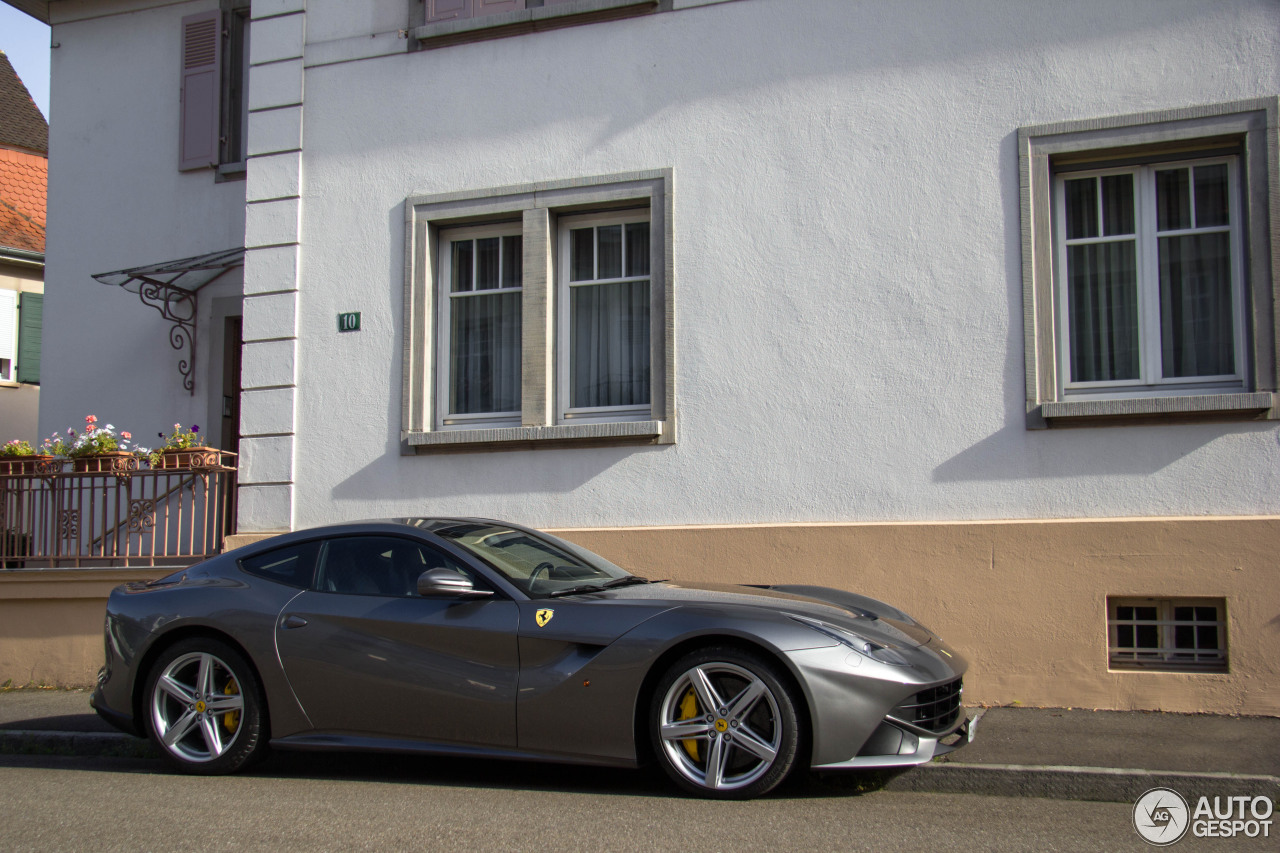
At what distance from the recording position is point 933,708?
499 cm

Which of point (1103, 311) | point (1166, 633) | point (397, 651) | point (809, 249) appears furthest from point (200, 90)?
point (1166, 633)

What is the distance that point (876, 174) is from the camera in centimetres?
820

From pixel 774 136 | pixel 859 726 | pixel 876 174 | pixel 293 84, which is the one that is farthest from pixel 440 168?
pixel 859 726

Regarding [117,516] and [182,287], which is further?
[182,287]

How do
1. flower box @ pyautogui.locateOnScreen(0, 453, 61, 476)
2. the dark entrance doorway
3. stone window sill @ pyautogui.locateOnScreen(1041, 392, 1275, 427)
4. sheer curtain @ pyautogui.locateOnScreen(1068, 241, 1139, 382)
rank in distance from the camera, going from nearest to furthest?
stone window sill @ pyautogui.locateOnScreen(1041, 392, 1275, 427)
sheer curtain @ pyautogui.locateOnScreen(1068, 241, 1139, 382)
flower box @ pyautogui.locateOnScreen(0, 453, 61, 476)
the dark entrance doorway

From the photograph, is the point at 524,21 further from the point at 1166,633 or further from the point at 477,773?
the point at 1166,633

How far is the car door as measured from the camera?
17.4ft

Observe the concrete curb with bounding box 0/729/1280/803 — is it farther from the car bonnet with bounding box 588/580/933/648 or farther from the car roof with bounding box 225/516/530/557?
the car roof with bounding box 225/516/530/557

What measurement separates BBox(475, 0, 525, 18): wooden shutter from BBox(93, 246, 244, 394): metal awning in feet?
11.1

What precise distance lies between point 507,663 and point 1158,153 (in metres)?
5.62

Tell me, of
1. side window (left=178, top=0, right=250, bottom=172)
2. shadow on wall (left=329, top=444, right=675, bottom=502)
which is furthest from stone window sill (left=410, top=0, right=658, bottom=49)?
shadow on wall (left=329, top=444, right=675, bottom=502)

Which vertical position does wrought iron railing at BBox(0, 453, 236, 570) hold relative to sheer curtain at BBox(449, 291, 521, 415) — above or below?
below

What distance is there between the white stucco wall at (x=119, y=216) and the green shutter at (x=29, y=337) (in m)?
6.29

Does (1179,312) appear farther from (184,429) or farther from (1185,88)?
(184,429)
